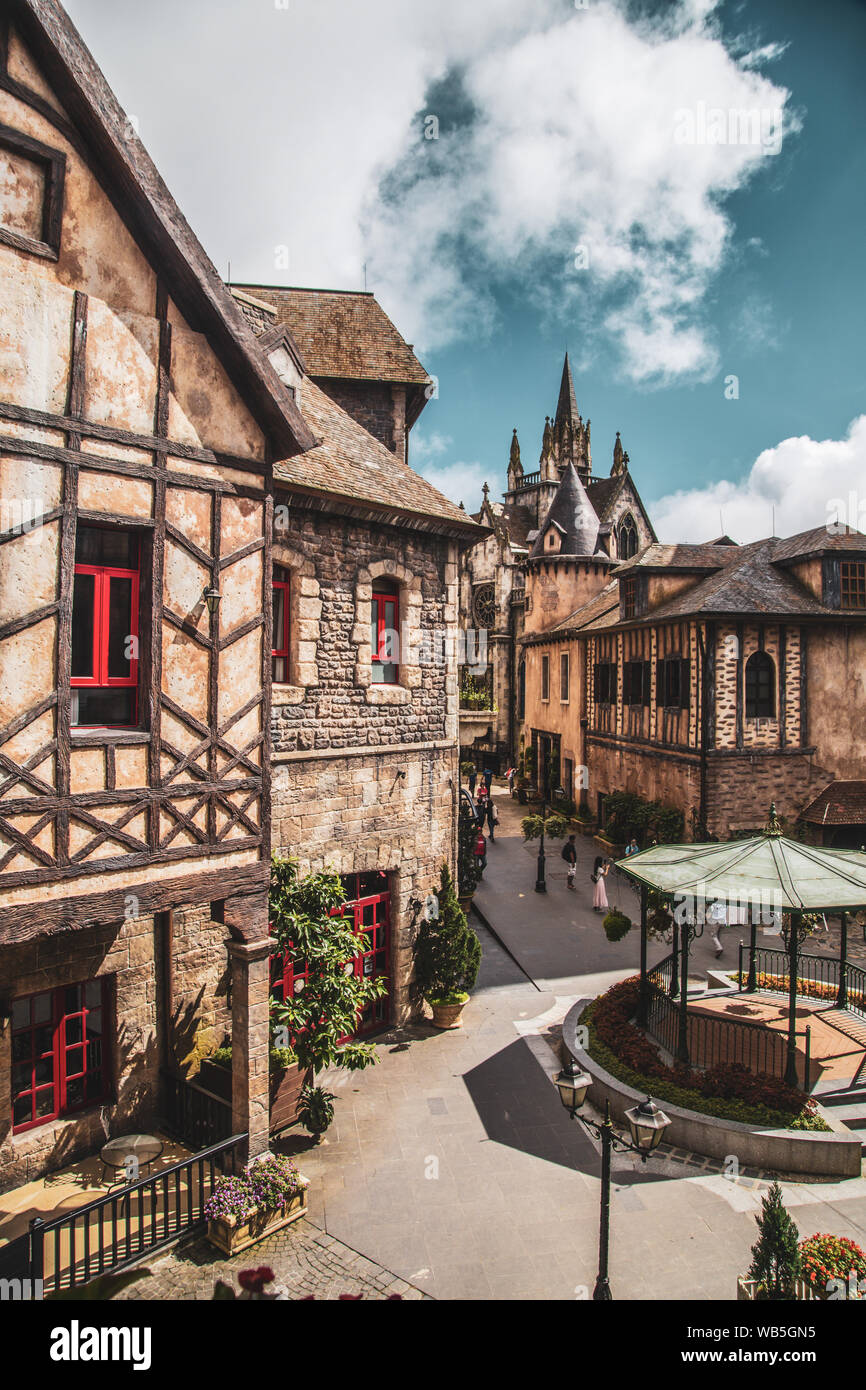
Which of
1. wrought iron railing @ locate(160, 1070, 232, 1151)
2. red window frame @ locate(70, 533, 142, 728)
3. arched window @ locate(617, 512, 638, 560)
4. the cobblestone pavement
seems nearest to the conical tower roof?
arched window @ locate(617, 512, 638, 560)

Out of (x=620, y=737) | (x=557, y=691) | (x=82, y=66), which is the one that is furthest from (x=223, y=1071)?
(x=557, y=691)

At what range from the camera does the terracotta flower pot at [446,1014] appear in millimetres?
11492

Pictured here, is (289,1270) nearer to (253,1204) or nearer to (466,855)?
(253,1204)

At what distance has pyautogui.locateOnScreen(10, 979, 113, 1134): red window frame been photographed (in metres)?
7.93

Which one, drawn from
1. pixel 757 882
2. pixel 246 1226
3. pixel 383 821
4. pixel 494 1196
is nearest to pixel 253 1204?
pixel 246 1226

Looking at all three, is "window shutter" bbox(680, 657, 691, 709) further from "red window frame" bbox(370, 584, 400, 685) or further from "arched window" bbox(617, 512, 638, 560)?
"arched window" bbox(617, 512, 638, 560)

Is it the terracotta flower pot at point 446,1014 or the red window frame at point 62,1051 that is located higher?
the red window frame at point 62,1051

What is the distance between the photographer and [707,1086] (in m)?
8.98

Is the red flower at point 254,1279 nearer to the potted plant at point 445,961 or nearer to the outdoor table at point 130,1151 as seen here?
the outdoor table at point 130,1151

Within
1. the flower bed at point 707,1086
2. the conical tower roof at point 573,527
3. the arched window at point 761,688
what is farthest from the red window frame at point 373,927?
the conical tower roof at point 573,527

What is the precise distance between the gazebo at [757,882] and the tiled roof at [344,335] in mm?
10600

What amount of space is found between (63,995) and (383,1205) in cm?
400

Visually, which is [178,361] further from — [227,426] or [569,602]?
[569,602]

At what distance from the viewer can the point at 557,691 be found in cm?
3228
